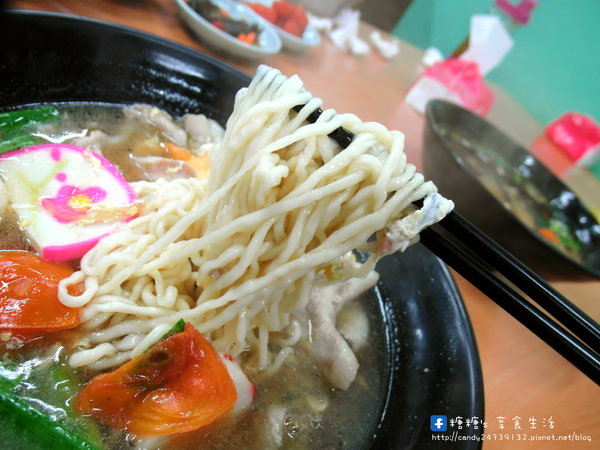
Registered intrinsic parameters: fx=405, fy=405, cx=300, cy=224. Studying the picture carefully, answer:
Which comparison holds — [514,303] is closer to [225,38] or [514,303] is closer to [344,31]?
[225,38]

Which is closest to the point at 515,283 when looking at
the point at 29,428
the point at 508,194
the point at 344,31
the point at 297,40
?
the point at 29,428

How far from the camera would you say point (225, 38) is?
9.25 feet

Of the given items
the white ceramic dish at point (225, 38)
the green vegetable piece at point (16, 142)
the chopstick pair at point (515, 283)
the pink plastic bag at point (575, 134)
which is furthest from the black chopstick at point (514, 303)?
the pink plastic bag at point (575, 134)

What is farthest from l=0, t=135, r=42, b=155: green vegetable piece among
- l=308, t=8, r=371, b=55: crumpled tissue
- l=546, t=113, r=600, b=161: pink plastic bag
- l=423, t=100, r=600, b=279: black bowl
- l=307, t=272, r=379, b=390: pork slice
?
l=546, t=113, r=600, b=161: pink plastic bag

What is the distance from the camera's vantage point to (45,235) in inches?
52.8

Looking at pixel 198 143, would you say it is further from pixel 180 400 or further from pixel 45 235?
pixel 180 400

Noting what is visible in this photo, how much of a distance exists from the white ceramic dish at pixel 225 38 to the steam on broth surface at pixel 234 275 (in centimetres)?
161

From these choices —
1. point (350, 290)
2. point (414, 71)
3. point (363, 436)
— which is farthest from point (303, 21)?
point (363, 436)

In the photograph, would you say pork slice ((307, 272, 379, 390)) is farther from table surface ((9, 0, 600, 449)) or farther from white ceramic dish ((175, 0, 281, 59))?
white ceramic dish ((175, 0, 281, 59))

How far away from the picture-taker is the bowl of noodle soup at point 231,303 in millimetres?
1233

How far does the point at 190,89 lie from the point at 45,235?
43.6 inches

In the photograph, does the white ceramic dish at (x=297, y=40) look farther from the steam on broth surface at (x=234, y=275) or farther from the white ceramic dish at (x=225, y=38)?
the steam on broth surface at (x=234, y=275)

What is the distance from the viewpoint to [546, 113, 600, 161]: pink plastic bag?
4.95 meters

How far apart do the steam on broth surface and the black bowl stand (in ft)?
3.89
